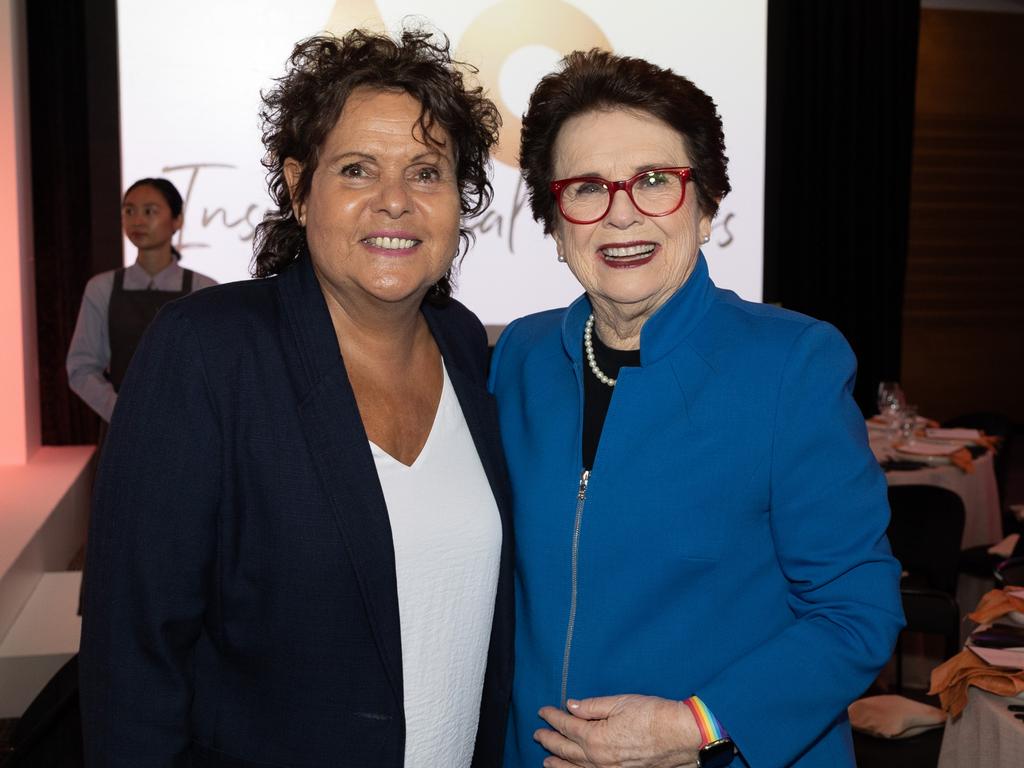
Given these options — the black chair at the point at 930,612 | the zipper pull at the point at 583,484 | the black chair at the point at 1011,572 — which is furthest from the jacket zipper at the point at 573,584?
the black chair at the point at 930,612

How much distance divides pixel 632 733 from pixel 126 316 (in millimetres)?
3507

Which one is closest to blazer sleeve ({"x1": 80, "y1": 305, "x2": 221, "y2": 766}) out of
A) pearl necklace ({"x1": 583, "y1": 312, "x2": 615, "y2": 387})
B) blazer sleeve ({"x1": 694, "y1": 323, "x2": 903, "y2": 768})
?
pearl necklace ({"x1": 583, "y1": 312, "x2": 615, "y2": 387})

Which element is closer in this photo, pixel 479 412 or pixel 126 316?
pixel 479 412

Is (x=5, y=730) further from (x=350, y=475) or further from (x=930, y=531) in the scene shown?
(x=930, y=531)

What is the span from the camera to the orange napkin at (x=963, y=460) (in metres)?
4.57

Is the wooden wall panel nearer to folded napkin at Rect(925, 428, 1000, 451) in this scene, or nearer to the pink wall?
folded napkin at Rect(925, 428, 1000, 451)

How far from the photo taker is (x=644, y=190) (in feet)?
4.96

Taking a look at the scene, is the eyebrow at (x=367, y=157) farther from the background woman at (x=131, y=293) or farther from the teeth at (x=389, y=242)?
the background woman at (x=131, y=293)

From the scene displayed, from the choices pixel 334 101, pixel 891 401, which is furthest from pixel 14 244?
pixel 334 101

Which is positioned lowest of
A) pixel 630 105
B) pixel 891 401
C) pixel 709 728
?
pixel 891 401

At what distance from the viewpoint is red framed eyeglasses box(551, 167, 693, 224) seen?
4.92 ft

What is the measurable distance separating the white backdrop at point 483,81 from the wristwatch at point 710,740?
11.5 feet

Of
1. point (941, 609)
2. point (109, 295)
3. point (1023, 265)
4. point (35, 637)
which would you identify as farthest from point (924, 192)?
point (35, 637)

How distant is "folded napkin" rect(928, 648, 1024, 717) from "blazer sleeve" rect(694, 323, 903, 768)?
91 cm
